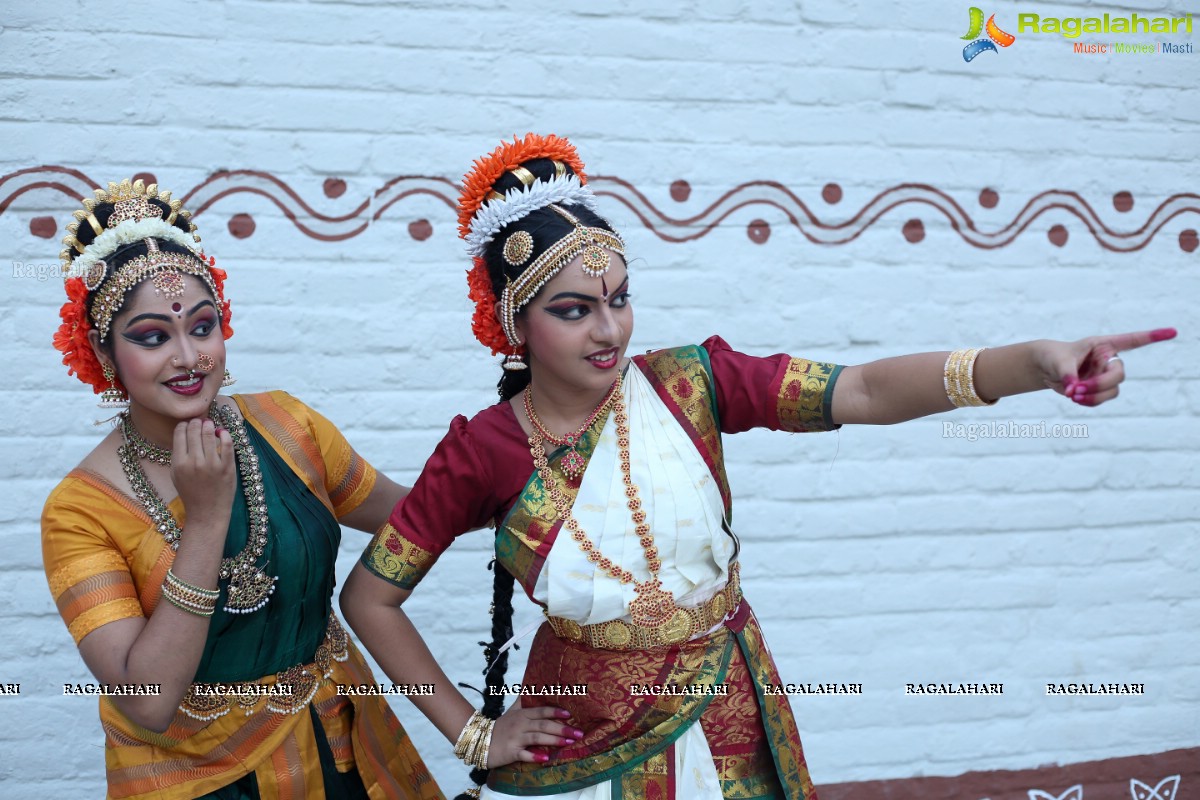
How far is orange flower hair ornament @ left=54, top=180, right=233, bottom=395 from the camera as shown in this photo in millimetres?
2133

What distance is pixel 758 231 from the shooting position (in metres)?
3.39

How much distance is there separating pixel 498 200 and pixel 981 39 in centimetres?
208

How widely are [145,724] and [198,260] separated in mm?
895

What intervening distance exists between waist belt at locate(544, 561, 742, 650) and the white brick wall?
123 centimetres

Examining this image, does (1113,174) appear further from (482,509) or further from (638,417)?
(482,509)

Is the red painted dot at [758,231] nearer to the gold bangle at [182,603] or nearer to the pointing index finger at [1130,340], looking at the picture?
the pointing index finger at [1130,340]

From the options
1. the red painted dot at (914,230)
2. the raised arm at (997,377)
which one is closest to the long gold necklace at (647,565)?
the raised arm at (997,377)

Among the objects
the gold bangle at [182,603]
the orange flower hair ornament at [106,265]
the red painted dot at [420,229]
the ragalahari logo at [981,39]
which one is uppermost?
the ragalahari logo at [981,39]

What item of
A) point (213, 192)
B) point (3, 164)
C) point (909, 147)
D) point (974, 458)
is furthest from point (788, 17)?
point (3, 164)

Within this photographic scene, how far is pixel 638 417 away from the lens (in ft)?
7.09

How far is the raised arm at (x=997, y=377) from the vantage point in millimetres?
1687

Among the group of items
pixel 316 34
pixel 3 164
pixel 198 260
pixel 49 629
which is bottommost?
pixel 49 629

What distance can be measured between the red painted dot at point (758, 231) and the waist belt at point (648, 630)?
1.53 meters

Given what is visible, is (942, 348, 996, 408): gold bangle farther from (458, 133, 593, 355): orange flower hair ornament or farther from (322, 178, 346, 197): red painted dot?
(322, 178, 346, 197): red painted dot
